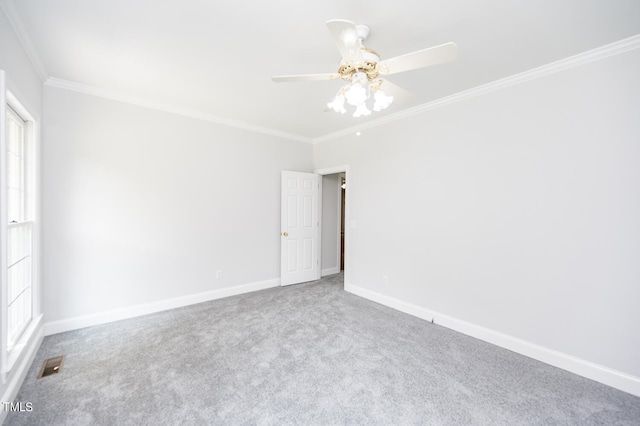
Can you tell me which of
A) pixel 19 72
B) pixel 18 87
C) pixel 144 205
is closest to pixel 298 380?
pixel 144 205

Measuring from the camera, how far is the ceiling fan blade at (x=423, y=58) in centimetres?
140

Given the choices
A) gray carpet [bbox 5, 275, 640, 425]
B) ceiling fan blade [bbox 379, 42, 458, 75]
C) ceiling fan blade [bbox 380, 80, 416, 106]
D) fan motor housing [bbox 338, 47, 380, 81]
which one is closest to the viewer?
ceiling fan blade [bbox 379, 42, 458, 75]

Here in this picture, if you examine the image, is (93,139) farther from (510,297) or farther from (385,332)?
(510,297)

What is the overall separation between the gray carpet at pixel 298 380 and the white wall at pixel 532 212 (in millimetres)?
390

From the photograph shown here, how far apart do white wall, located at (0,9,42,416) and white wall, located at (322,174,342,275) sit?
3835mm

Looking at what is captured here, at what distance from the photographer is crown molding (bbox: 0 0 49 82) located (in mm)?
1749

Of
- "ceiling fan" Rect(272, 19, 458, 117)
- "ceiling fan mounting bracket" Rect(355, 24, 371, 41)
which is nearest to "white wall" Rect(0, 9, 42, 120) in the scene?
"ceiling fan" Rect(272, 19, 458, 117)

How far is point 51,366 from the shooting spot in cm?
222

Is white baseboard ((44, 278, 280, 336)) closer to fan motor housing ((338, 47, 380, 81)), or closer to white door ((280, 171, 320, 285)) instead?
white door ((280, 171, 320, 285))

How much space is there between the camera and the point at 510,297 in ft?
8.52

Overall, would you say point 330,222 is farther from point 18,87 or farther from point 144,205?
point 18,87

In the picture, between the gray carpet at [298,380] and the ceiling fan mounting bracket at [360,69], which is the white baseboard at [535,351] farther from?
the ceiling fan mounting bracket at [360,69]

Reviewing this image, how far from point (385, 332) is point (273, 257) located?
7.36 feet

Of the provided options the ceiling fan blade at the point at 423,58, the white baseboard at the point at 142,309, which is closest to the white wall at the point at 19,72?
the white baseboard at the point at 142,309
